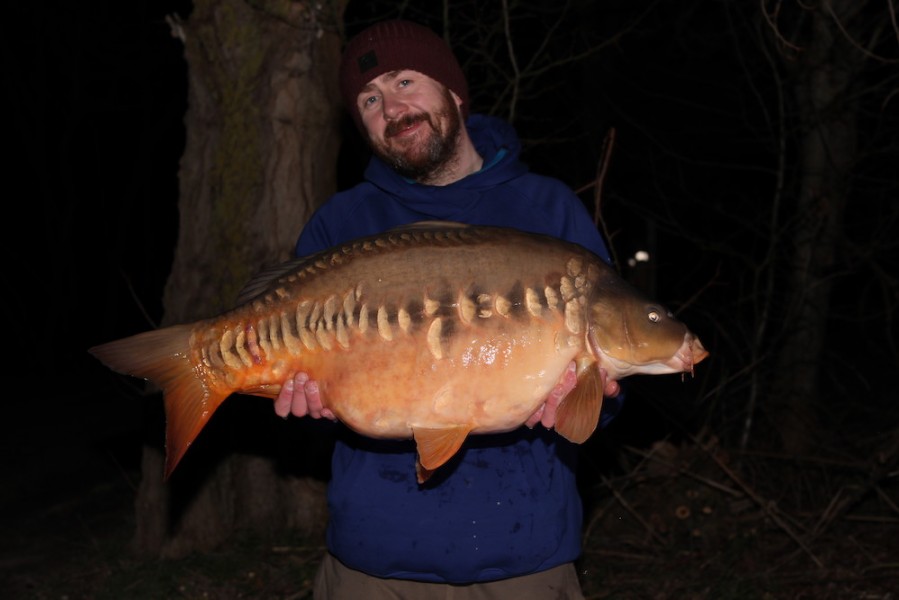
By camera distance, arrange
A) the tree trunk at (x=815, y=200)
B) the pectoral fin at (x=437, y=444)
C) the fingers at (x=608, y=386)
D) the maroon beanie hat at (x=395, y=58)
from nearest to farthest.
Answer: the pectoral fin at (x=437, y=444) < the fingers at (x=608, y=386) < the maroon beanie hat at (x=395, y=58) < the tree trunk at (x=815, y=200)

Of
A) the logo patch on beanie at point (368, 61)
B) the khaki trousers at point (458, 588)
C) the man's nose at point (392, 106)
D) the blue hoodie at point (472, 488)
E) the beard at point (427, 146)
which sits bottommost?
the khaki trousers at point (458, 588)

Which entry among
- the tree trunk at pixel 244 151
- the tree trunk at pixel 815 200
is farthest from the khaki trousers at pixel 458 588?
the tree trunk at pixel 815 200

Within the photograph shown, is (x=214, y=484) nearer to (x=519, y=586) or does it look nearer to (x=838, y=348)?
(x=519, y=586)

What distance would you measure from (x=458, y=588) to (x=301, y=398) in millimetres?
655

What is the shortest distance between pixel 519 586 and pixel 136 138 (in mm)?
15198

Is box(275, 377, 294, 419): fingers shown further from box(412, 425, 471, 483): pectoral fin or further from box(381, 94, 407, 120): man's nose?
box(381, 94, 407, 120): man's nose

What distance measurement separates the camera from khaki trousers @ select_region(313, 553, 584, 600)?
2336mm

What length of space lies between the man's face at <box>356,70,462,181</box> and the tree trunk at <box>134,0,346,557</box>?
1.59 metres

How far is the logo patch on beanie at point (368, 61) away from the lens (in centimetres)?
271

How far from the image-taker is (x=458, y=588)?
2.35m

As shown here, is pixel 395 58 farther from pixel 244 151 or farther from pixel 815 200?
pixel 815 200

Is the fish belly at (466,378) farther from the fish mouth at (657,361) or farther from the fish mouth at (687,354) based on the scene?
the fish mouth at (687,354)

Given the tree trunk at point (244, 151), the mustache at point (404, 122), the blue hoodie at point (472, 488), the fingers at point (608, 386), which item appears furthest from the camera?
the tree trunk at point (244, 151)

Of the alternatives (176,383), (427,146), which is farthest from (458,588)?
(427,146)
